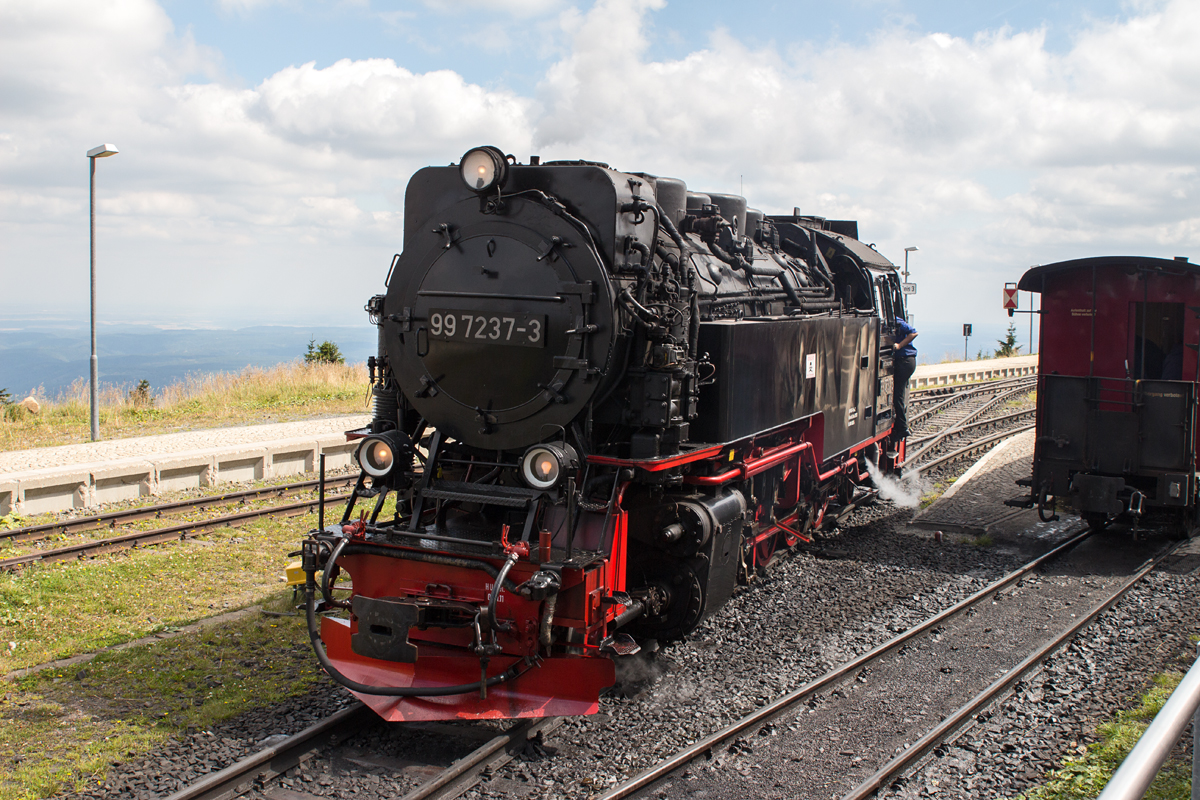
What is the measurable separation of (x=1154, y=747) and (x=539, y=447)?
392 cm

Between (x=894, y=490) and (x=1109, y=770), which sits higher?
(x=894, y=490)

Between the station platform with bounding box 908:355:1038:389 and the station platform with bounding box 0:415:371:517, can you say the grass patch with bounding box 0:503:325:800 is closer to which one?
the station platform with bounding box 0:415:371:517

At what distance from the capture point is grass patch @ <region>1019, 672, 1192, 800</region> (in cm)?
432

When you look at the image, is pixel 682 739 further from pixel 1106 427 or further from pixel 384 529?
pixel 1106 427

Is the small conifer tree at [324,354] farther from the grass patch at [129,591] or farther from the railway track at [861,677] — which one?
the railway track at [861,677]

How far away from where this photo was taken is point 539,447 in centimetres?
529

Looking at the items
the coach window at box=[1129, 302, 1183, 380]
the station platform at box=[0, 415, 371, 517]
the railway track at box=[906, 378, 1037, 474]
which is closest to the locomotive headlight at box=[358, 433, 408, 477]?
the station platform at box=[0, 415, 371, 517]

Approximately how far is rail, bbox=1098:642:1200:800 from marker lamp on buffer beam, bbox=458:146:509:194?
4597mm

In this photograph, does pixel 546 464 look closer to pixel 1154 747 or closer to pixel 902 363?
pixel 1154 747

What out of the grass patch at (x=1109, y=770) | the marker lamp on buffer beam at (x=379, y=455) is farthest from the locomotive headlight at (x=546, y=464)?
the grass patch at (x=1109, y=770)

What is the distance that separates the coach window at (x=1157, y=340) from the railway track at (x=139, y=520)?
9135 millimetres

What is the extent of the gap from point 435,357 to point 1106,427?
7212 mm

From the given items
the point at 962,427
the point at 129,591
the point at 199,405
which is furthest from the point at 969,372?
the point at 129,591

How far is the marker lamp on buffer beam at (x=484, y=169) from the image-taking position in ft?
18.5
